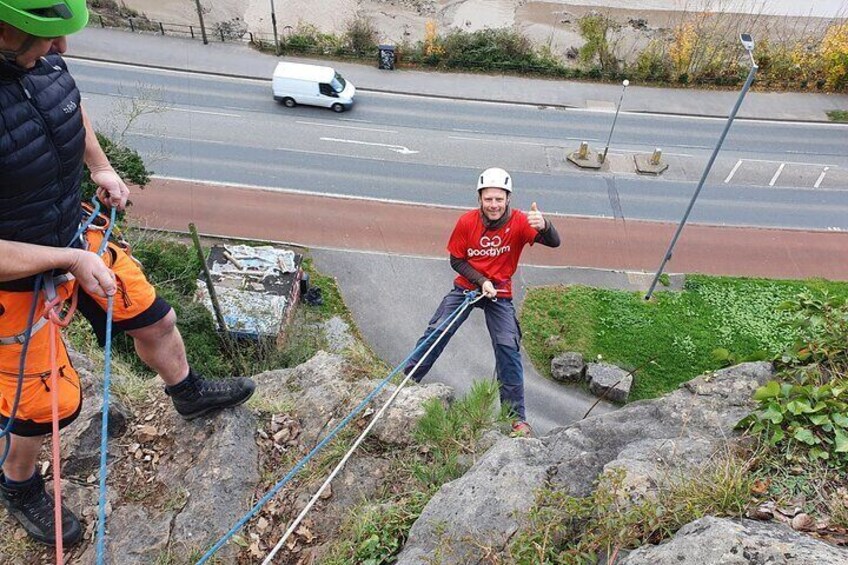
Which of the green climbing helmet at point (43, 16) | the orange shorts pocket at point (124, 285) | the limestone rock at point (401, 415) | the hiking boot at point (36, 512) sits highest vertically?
the green climbing helmet at point (43, 16)

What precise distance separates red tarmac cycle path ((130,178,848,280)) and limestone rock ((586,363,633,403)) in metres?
4.38

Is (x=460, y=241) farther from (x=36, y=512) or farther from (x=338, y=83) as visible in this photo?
(x=338, y=83)

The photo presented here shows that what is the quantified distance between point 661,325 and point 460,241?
509 inches

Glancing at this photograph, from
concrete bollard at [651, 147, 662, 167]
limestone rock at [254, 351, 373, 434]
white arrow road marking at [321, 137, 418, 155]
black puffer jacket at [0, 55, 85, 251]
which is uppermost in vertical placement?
black puffer jacket at [0, 55, 85, 251]

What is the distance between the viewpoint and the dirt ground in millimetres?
35625

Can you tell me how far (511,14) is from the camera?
38188 mm

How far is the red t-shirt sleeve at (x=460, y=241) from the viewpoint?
7.40 meters

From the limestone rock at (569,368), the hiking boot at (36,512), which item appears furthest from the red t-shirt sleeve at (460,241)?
the limestone rock at (569,368)

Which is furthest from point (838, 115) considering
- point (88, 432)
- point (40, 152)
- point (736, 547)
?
point (40, 152)

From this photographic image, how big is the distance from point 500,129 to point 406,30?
43.6 feet

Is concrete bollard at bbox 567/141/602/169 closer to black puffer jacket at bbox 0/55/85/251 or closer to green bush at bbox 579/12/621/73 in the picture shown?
green bush at bbox 579/12/621/73

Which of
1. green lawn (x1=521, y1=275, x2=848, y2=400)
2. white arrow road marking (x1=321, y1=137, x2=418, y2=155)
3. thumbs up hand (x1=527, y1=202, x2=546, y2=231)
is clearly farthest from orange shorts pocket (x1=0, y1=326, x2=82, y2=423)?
white arrow road marking (x1=321, y1=137, x2=418, y2=155)

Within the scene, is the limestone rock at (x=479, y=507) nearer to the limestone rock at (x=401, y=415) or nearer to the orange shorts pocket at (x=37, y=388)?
the limestone rock at (x=401, y=415)

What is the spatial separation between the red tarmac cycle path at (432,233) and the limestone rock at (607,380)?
14.4 feet
